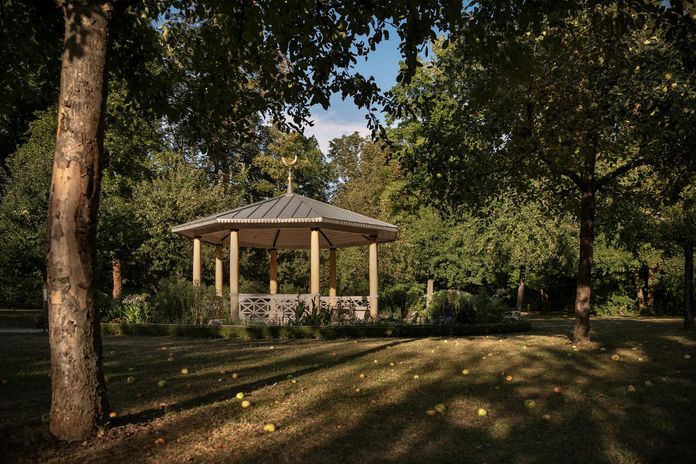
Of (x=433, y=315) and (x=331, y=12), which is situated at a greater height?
(x=331, y=12)

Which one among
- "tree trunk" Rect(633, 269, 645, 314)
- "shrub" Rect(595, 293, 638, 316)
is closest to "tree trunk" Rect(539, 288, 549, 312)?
"shrub" Rect(595, 293, 638, 316)

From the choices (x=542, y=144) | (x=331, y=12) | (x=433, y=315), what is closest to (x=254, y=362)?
(x=331, y=12)

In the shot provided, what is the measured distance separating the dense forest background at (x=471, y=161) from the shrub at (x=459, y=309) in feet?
8.75

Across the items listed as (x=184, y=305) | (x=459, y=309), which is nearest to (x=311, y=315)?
(x=184, y=305)

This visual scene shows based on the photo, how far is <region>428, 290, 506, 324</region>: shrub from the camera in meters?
16.3

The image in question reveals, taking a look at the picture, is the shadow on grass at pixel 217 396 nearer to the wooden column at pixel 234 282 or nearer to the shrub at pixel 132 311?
the wooden column at pixel 234 282

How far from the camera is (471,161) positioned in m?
10.4

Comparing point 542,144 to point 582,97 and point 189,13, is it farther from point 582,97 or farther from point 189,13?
point 189,13

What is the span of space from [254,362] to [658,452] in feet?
18.7

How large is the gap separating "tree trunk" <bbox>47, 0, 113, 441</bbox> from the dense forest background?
2.61 feet

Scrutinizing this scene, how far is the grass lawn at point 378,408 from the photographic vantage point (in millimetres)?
4309

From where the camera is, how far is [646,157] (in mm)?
10195

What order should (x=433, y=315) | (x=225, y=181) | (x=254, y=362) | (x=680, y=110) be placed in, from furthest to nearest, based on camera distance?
(x=225, y=181) → (x=433, y=315) → (x=254, y=362) → (x=680, y=110)

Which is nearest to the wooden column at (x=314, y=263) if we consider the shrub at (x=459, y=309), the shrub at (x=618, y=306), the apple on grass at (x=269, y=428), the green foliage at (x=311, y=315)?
the green foliage at (x=311, y=315)
